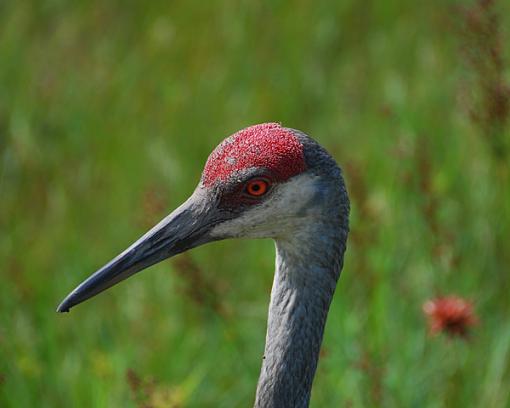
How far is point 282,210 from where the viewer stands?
2.09 meters

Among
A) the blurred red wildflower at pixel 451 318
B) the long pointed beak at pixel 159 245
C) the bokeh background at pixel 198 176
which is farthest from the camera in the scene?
the bokeh background at pixel 198 176

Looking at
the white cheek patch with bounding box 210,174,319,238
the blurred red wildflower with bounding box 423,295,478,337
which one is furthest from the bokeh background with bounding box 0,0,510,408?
the white cheek patch with bounding box 210,174,319,238

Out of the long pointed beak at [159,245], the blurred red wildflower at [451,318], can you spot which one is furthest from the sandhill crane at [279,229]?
the blurred red wildflower at [451,318]

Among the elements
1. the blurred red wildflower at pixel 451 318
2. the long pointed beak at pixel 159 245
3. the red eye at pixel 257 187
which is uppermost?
the red eye at pixel 257 187

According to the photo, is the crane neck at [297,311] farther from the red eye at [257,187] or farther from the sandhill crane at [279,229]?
the red eye at [257,187]

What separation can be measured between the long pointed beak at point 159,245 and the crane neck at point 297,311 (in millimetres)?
191

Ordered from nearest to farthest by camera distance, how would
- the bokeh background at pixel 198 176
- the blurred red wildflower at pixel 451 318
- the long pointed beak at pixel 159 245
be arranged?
the long pointed beak at pixel 159 245 < the blurred red wildflower at pixel 451 318 < the bokeh background at pixel 198 176

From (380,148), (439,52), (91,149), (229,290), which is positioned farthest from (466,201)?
(91,149)

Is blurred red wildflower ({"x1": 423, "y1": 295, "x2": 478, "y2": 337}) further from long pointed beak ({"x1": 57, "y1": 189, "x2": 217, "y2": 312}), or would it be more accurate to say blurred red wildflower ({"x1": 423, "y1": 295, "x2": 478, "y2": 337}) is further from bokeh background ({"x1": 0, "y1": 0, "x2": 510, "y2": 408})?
long pointed beak ({"x1": 57, "y1": 189, "x2": 217, "y2": 312})

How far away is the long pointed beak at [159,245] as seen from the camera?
2.05m

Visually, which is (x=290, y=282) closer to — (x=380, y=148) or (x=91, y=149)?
(x=380, y=148)

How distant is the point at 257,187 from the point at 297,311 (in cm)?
30

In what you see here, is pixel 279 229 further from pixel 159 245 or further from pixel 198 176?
pixel 198 176

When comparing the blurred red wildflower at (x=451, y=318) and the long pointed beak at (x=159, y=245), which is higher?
the long pointed beak at (x=159, y=245)
